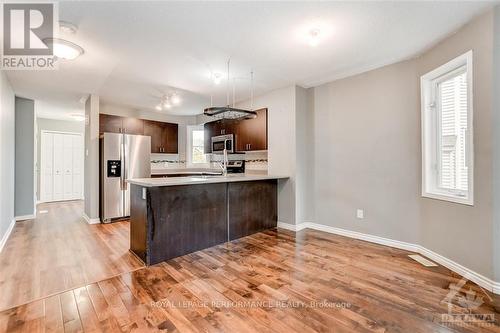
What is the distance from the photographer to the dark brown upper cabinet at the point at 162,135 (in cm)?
590

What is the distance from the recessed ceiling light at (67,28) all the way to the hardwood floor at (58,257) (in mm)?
2456

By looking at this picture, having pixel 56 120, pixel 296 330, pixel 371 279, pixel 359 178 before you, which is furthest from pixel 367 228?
pixel 56 120

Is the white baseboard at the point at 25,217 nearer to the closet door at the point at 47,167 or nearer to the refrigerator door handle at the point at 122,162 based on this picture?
the refrigerator door handle at the point at 122,162

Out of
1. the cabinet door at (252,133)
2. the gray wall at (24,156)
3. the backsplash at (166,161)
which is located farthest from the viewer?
the backsplash at (166,161)

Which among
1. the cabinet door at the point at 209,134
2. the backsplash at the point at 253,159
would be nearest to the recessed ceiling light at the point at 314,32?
the backsplash at the point at 253,159

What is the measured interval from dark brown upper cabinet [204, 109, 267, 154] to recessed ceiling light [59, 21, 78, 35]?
298 cm

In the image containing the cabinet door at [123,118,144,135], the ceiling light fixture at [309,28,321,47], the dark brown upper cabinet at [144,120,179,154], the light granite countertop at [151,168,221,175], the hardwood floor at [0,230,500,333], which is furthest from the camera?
the dark brown upper cabinet at [144,120,179,154]

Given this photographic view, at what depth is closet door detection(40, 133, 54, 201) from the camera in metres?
7.01

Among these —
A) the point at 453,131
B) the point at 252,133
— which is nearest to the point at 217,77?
the point at 252,133

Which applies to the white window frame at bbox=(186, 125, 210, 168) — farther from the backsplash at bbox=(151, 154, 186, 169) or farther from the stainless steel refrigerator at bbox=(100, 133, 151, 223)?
the stainless steel refrigerator at bbox=(100, 133, 151, 223)

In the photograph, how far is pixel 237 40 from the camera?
8.62 feet

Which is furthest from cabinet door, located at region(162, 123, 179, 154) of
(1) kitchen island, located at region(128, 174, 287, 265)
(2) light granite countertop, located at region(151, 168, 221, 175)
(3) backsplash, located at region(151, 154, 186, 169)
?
(1) kitchen island, located at region(128, 174, 287, 265)

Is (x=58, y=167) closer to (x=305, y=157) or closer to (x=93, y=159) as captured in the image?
(x=93, y=159)

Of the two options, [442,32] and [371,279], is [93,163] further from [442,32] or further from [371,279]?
[442,32]
